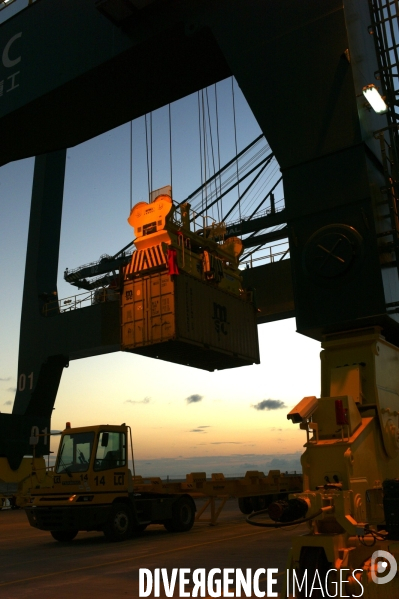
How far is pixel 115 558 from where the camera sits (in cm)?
990

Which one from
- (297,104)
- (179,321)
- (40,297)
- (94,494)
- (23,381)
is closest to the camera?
(297,104)

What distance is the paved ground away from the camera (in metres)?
7.64

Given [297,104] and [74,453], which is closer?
[297,104]

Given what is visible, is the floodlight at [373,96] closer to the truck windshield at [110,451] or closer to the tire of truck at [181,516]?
the truck windshield at [110,451]

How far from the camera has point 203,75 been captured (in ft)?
39.1

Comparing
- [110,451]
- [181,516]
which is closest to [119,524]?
[110,451]

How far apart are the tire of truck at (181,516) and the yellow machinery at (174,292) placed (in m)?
3.49

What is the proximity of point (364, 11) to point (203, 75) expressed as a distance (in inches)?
146

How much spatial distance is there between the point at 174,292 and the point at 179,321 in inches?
26.1

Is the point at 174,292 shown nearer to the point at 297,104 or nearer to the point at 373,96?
the point at 297,104

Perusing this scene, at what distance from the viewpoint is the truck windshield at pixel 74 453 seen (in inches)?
503

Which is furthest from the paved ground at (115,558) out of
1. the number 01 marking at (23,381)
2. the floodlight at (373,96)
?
the number 01 marking at (23,381)

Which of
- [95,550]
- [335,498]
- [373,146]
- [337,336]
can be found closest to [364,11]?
[373,146]

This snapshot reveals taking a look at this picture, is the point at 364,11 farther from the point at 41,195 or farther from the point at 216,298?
the point at 41,195
